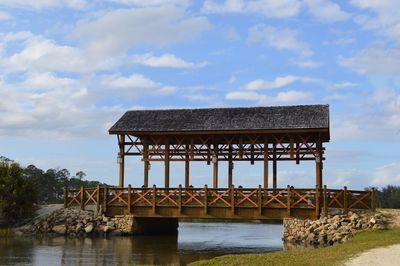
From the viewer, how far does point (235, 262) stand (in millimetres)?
15578

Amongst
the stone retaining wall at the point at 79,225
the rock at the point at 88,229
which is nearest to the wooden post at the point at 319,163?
the stone retaining wall at the point at 79,225

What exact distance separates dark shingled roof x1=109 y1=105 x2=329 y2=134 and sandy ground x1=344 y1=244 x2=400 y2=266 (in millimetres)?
10946

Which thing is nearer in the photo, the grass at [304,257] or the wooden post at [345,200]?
the grass at [304,257]

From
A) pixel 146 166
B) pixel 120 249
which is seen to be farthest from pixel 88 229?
pixel 120 249

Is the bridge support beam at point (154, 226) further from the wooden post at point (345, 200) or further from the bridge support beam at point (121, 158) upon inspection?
the wooden post at point (345, 200)

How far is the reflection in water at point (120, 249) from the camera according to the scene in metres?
19.1

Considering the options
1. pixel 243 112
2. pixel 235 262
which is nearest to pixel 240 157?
pixel 243 112

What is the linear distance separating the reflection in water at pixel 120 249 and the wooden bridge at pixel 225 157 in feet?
5.80

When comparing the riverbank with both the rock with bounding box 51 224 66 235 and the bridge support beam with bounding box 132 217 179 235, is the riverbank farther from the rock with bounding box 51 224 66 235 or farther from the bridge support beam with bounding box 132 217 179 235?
the rock with bounding box 51 224 66 235

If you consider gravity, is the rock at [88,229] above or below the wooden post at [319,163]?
below

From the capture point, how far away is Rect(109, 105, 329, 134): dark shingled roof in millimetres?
28280

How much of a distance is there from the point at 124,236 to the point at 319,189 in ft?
33.2

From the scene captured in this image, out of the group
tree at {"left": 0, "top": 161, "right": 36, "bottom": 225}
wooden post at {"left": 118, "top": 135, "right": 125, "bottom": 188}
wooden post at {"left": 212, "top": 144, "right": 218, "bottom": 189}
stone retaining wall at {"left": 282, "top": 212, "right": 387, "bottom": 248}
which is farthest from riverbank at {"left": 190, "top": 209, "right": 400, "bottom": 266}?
tree at {"left": 0, "top": 161, "right": 36, "bottom": 225}

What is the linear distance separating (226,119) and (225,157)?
205 centimetres
